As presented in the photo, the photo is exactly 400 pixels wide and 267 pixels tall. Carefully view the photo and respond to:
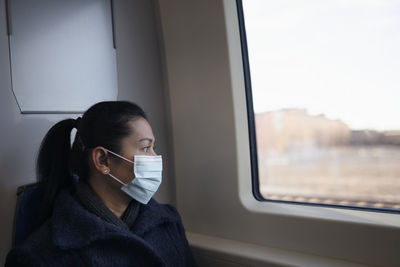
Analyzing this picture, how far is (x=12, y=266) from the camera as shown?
107cm

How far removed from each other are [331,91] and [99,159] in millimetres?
1118

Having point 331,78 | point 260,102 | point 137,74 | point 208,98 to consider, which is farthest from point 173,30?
point 331,78

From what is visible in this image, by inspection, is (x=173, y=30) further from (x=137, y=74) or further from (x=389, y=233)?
(x=389, y=233)

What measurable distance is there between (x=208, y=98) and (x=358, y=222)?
3.07 feet

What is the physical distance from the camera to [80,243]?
112 cm

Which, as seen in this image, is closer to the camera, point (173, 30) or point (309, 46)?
point (309, 46)

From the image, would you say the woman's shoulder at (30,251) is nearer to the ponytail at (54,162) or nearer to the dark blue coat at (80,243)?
the dark blue coat at (80,243)

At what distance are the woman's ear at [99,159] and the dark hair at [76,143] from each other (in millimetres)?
23

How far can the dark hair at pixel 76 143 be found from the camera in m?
1.34

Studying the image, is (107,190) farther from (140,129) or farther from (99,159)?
(140,129)

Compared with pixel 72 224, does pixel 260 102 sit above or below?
above

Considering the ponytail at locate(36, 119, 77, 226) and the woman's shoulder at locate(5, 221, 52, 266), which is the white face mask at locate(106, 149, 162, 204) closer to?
the ponytail at locate(36, 119, 77, 226)

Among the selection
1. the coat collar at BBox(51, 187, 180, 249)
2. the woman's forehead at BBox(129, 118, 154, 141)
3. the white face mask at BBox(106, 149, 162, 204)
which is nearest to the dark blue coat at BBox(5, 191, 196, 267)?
the coat collar at BBox(51, 187, 180, 249)

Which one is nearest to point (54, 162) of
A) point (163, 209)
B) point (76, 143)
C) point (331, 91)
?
point (76, 143)
